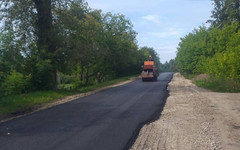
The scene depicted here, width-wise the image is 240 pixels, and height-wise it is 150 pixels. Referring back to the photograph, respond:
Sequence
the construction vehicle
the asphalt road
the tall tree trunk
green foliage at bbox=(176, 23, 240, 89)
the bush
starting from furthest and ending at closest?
the construction vehicle
green foliage at bbox=(176, 23, 240, 89)
the tall tree trunk
the bush
the asphalt road

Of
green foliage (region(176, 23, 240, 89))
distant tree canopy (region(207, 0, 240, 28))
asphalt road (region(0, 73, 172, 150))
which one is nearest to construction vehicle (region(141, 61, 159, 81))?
green foliage (region(176, 23, 240, 89))

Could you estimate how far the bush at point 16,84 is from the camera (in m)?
18.9

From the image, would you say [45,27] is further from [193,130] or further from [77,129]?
[193,130]

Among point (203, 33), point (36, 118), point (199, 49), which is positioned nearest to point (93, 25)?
point (36, 118)

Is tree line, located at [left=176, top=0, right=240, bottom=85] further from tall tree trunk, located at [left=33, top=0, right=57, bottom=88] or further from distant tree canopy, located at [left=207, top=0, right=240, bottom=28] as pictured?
tall tree trunk, located at [left=33, top=0, right=57, bottom=88]

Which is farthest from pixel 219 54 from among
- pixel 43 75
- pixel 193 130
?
pixel 193 130

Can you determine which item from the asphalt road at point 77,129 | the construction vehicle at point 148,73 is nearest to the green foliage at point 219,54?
the construction vehicle at point 148,73

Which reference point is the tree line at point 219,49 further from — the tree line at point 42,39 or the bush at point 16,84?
the bush at point 16,84

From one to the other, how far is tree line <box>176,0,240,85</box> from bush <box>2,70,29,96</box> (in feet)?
51.8

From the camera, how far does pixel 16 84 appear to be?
19.6 m

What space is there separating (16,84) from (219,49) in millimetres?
24435

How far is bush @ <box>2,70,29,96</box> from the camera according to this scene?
1894 centimetres

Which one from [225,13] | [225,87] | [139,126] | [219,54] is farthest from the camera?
[225,13]

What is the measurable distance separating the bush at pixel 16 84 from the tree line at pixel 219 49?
621 inches
